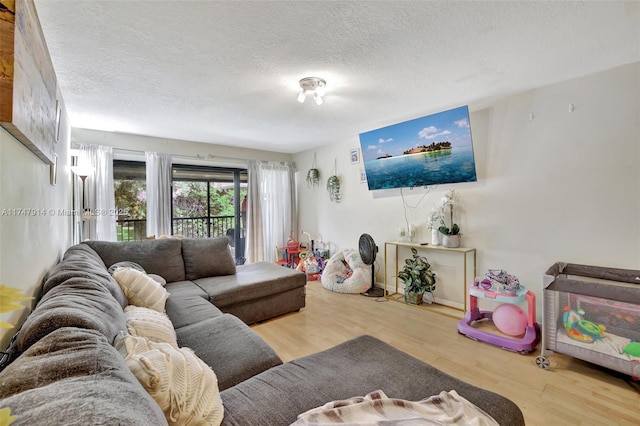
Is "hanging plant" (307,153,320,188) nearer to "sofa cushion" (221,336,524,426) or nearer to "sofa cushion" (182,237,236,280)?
"sofa cushion" (182,237,236,280)

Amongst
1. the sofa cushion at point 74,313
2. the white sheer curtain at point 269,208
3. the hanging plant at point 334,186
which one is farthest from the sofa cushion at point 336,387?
the white sheer curtain at point 269,208

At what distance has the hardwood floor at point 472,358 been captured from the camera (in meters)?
1.63

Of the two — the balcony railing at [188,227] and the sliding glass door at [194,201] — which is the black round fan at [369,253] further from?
the balcony railing at [188,227]

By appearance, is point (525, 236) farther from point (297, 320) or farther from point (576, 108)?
point (297, 320)

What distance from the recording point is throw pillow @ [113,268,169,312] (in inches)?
71.1

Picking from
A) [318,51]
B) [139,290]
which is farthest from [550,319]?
[139,290]

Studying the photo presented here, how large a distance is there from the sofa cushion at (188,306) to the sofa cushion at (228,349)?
0.16 meters

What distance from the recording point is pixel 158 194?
3850 millimetres

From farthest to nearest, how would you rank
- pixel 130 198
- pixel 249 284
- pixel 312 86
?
pixel 130 198 → pixel 249 284 → pixel 312 86

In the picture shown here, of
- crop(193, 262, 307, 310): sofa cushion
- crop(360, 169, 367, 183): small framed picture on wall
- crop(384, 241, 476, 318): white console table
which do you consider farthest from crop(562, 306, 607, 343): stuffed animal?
crop(360, 169, 367, 183): small framed picture on wall

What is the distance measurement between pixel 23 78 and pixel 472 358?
3.04 m

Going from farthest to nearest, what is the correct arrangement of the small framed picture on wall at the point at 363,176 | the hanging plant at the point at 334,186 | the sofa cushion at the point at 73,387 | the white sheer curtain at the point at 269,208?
the white sheer curtain at the point at 269,208
the hanging plant at the point at 334,186
the small framed picture on wall at the point at 363,176
the sofa cushion at the point at 73,387

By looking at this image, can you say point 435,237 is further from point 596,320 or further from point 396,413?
point 396,413

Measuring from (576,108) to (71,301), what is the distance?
3535 millimetres
